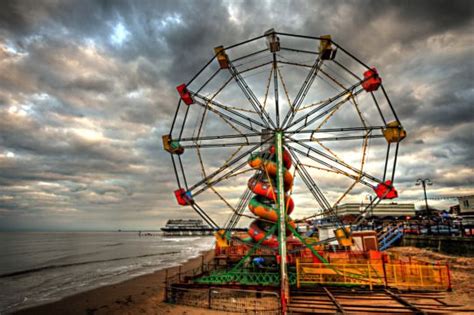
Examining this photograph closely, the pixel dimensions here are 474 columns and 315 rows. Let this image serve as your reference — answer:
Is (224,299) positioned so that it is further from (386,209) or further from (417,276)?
(386,209)

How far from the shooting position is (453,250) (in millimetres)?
24578

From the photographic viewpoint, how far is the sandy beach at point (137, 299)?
1434cm

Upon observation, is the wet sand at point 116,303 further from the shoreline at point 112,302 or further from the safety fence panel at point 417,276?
the safety fence panel at point 417,276

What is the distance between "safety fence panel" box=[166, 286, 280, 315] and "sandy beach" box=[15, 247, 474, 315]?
1.84ft

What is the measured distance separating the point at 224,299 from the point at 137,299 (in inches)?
308

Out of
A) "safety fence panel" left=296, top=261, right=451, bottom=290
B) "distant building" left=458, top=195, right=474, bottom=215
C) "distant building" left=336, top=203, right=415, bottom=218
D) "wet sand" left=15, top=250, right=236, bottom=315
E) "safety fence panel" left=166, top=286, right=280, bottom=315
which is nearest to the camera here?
"safety fence panel" left=166, top=286, right=280, bottom=315

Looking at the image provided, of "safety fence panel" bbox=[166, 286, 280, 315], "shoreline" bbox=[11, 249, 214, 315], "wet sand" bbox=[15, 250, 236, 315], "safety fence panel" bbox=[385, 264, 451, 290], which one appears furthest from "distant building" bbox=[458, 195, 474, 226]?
"wet sand" bbox=[15, 250, 236, 315]

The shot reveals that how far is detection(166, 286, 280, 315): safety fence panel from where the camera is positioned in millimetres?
14234

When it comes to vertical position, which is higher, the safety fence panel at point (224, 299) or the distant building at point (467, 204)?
the distant building at point (467, 204)

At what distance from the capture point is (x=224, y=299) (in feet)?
51.4

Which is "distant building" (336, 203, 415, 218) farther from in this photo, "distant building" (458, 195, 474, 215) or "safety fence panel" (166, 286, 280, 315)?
"safety fence panel" (166, 286, 280, 315)

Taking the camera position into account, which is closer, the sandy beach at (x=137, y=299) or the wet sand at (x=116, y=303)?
the sandy beach at (x=137, y=299)

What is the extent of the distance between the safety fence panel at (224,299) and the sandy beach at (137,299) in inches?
22.0

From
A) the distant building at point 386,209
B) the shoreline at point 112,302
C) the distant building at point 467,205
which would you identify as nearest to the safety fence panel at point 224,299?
the shoreline at point 112,302
